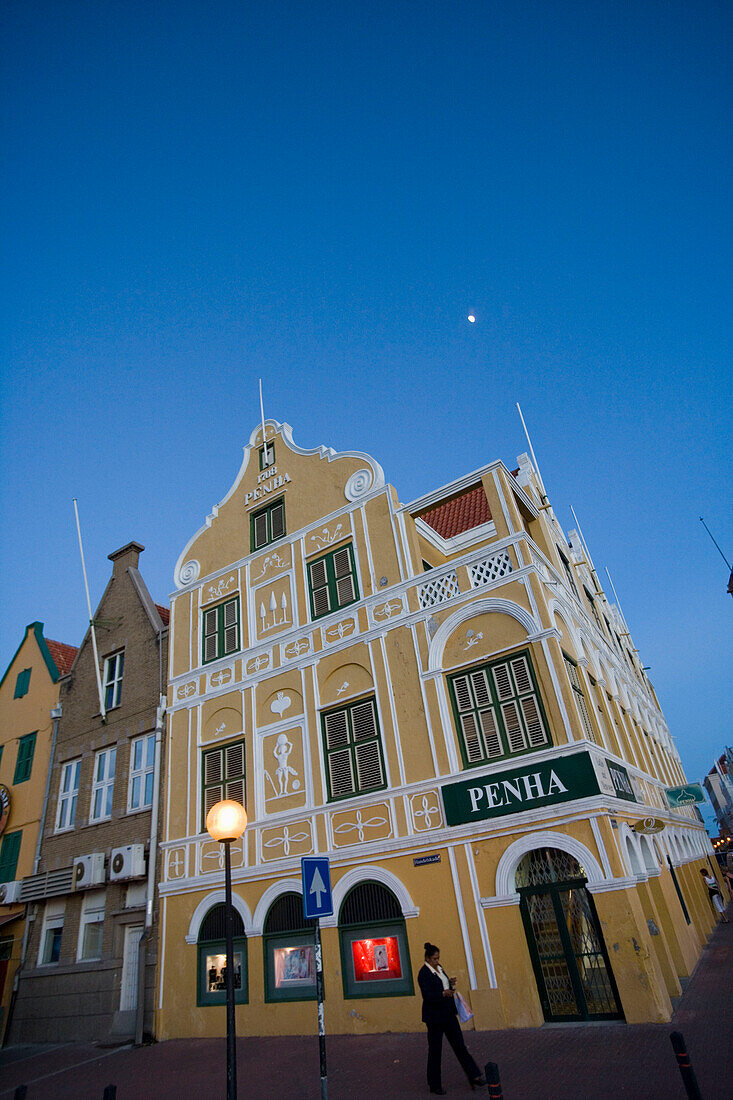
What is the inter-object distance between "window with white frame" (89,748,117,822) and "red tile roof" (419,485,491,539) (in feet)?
40.1

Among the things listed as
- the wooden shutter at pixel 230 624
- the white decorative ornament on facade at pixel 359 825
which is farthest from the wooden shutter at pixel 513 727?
the wooden shutter at pixel 230 624

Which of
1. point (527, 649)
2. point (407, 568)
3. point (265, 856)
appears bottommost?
point (265, 856)

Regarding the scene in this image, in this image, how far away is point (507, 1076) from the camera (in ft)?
28.4

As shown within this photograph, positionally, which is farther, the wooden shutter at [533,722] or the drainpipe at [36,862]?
the drainpipe at [36,862]

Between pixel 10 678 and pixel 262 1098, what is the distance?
20577 mm

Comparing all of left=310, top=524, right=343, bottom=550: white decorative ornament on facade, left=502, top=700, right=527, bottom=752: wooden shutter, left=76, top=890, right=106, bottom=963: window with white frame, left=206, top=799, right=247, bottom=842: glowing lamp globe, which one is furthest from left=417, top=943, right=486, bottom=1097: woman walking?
left=76, top=890, right=106, bottom=963: window with white frame

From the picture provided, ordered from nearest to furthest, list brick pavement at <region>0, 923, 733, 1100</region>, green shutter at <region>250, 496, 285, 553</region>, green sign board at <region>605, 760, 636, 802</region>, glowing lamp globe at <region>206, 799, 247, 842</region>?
brick pavement at <region>0, 923, 733, 1100</region>
glowing lamp globe at <region>206, 799, 247, 842</region>
green sign board at <region>605, 760, 636, 802</region>
green shutter at <region>250, 496, 285, 553</region>

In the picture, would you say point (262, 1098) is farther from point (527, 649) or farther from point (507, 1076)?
point (527, 649)

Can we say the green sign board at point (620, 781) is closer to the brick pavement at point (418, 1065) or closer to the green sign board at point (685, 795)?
the brick pavement at point (418, 1065)

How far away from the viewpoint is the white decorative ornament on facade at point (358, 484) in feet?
58.2

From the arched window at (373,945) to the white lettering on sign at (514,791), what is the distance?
2.81 metres

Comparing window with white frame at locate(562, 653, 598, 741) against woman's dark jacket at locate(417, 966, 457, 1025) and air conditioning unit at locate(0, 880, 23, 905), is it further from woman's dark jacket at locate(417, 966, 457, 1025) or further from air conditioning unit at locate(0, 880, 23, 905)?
air conditioning unit at locate(0, 880, 23, 905)

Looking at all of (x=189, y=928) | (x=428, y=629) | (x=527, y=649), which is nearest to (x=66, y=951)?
(x=189, y=928)

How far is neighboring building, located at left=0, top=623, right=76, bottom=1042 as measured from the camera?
19844mm
